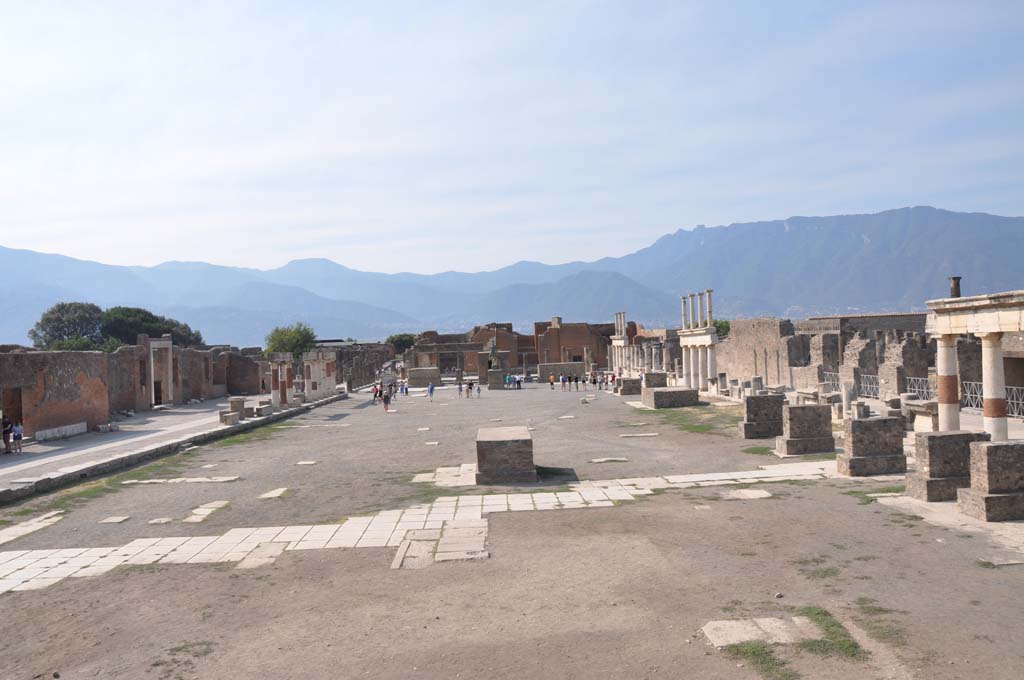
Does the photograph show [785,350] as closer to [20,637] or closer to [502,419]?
Answer: [502,419]

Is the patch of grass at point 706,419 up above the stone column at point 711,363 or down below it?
below

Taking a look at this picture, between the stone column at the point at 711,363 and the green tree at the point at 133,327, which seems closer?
the stone column at the point at 711,363

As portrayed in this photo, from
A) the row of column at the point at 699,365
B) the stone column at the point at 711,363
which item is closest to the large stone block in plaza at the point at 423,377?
the row of column at the point at 699,365

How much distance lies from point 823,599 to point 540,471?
9161 mm

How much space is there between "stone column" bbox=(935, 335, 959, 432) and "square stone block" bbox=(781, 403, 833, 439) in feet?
9.38

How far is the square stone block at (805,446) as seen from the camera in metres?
17.9

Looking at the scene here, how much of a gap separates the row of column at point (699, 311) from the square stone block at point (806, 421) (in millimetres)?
19480

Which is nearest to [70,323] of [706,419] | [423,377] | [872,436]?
[423,377]

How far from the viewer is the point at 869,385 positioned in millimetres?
36062

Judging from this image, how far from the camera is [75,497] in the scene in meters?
15.8

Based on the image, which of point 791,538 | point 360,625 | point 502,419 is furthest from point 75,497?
point 502,419

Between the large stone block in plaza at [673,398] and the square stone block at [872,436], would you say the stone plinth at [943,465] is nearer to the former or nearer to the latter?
the square stone block at [872,436]

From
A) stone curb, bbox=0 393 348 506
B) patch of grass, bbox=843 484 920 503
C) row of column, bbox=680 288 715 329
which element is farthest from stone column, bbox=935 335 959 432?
row of column, bbox=680 288 715 329

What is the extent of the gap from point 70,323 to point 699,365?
88.5m
